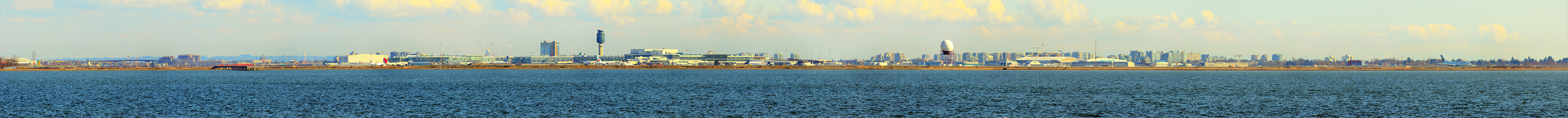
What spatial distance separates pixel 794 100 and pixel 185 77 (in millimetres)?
87573

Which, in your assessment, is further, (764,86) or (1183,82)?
(1183,82)

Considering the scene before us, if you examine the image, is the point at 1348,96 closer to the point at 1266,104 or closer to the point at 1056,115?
the point at 1266,104

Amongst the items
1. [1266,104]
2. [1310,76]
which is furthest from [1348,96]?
[1310,76]

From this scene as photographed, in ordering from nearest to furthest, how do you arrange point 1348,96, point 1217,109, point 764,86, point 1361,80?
1. point 1217,109
2. point 1348,96
3. point 764,86
4. point 1361,80

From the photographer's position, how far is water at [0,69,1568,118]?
151ft

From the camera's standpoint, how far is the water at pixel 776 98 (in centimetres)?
Answer: 4609

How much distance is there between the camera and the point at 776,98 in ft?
198

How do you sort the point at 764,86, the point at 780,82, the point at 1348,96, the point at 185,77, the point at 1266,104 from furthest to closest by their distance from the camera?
the point at 185,77 < the point at 780,82 < the point at 764,86 < the point at 1348,96 < the point at 1266,104

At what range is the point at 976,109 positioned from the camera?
48531 mm

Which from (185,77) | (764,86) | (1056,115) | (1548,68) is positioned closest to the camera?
(1056,115)

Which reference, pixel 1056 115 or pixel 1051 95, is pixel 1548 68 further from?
pixel 1056 115

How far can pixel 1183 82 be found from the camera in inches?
3794

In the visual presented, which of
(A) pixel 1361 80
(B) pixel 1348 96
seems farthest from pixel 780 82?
(A) pixel 1361 80

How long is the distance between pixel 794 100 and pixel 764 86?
24.6m
